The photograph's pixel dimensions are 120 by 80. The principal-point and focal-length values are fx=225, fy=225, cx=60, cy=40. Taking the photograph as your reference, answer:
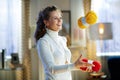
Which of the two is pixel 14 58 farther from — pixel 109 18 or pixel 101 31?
pixel 109 18

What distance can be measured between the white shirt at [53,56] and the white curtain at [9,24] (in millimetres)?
Answer: 2979

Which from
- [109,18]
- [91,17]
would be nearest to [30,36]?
[91,17]

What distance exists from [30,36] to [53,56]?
9.42ft

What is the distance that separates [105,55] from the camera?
4371 millimetres

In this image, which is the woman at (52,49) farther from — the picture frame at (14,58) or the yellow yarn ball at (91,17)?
the picture frame at (14,58)

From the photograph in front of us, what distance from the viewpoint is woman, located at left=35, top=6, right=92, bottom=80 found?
126 centimetres

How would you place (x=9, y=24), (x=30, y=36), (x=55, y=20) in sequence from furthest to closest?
(x=9, y=24)
(x=30, y=36)
(x=55, y=20)

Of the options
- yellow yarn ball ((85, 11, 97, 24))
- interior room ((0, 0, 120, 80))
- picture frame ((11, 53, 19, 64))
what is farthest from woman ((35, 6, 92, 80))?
picture frame ((11, 53, 19, 64))

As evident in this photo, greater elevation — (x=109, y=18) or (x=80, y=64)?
(x=109, y=18)

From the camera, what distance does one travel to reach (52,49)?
1325 millimetres

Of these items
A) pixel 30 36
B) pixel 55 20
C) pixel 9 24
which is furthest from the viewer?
pixel 9 24

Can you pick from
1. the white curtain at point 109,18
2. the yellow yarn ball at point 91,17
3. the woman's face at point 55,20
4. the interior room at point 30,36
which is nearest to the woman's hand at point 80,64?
the woman's face at point 55,20

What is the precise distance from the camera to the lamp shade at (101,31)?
12.9 ft

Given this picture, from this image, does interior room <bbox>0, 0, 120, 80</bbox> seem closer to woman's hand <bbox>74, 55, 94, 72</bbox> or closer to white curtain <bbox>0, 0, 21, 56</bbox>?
white curtain <bbox>0, 0, 21, 56</bbox>
